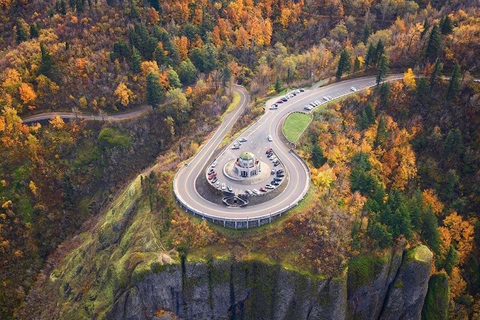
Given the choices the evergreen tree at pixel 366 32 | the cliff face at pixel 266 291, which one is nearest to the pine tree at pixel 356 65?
the evergreen tree at pixel 366 32

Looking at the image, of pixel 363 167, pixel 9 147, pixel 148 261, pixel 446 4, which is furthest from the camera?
pixel 446 4

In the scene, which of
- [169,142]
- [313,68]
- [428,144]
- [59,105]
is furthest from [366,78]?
[59,105]

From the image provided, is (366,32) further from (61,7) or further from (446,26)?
(61,7)

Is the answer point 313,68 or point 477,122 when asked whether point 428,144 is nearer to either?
point 477,122

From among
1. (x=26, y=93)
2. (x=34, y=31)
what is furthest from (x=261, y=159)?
(x=34, y=31)

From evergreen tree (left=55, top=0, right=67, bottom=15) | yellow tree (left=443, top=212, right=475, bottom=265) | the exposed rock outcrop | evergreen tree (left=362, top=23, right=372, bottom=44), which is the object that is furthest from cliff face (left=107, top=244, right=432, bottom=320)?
evergreen tree (left=55, top=0, right=67, bottom=15)

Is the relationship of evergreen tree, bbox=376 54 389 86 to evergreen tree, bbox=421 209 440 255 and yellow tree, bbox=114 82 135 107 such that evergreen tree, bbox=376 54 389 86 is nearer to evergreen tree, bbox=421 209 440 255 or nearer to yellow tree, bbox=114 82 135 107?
evergreen tree, bbox=421 209 440 255
